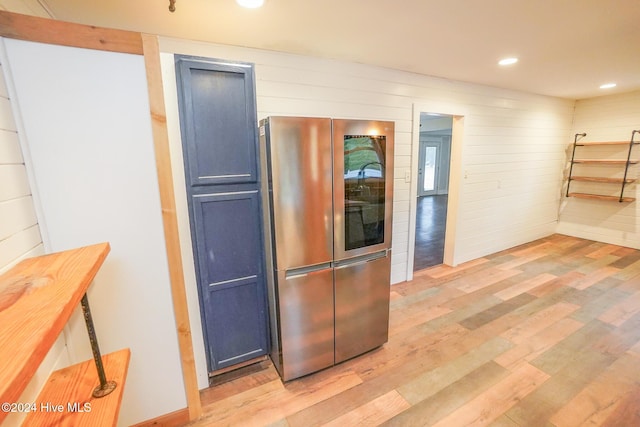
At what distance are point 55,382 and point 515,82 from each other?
4.93m

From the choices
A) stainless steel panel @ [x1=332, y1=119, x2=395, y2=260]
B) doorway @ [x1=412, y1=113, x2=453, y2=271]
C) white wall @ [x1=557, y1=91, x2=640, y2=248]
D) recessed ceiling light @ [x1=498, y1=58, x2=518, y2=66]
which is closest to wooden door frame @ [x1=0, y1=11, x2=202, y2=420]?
stainless steel panel @ [x1=332, y1=119, x2=395, y2=260]

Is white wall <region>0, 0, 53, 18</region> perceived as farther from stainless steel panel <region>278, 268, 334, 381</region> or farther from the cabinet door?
stainless steel panel <region>278, 268, 334, 381</region>

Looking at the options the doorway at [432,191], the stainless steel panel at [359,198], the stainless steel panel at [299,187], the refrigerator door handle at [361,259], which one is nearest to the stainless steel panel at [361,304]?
the refrigerator door handle at [361,259]

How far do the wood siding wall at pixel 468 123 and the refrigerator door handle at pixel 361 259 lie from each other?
1.21 metres

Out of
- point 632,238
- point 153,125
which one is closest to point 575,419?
point 153,125

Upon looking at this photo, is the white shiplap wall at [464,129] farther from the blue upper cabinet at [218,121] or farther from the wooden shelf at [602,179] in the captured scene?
the wooden shelf at [602,179]

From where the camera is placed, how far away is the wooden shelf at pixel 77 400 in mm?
864

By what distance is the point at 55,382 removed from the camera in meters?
1.03

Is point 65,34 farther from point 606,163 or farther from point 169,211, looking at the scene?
point 606,163

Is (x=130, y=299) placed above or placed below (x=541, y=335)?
above

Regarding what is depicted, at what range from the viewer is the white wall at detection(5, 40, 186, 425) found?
3.80ft

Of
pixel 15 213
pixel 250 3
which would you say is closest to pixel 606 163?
pixel 250 3

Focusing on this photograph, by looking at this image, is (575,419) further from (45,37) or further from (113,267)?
(45,37)

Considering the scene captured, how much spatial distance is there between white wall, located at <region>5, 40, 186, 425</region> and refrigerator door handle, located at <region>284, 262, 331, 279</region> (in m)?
0.70
